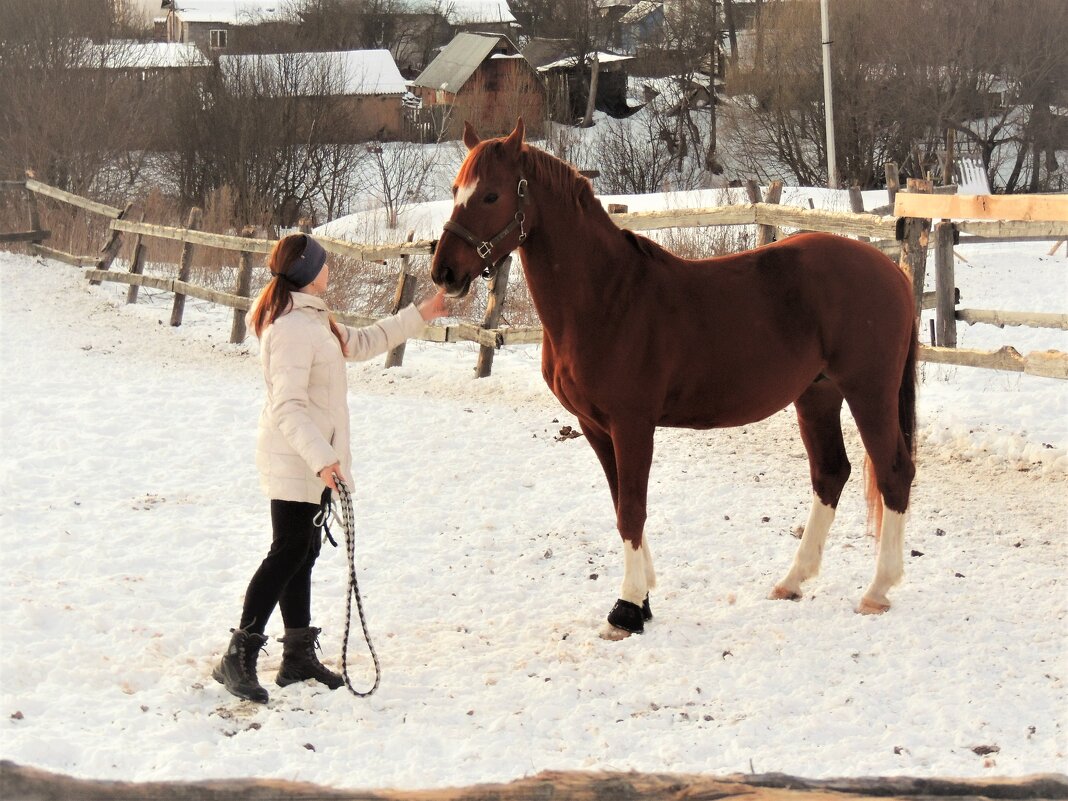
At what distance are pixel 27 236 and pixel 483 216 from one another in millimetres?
13891

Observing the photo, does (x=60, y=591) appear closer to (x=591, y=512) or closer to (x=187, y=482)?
(x=187, y=482)

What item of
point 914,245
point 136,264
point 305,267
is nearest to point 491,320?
point 914,245

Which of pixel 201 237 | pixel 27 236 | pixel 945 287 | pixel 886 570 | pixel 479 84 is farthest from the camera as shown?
pixel 479 84

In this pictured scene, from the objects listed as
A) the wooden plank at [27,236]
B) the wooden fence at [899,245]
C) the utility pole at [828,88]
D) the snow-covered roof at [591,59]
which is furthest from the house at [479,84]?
the wooden fence at [899,245]

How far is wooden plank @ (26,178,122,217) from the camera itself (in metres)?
13.9

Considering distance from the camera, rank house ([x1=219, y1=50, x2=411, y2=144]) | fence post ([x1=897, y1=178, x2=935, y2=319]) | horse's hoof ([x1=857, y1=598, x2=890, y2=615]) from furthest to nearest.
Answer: house ([x1=219, y1=50, x2=411, y2=144]) → fence post ([x1=897, y1=178, x2=935, y2=319]) → horse's hoof ([x1=857, y1=598, x2=890, y2=615])

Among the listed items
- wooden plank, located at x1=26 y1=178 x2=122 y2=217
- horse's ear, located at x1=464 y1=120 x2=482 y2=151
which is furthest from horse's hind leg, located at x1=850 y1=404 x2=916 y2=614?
wooden plank, located at x1=26 y1=178 x2=122 y2=217

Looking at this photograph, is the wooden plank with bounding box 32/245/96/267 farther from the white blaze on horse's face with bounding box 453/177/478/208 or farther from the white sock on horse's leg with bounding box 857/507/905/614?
the white sock on horse's leg with bounding box 857/507/905/614

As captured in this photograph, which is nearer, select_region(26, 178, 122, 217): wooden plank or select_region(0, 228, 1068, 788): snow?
select_region(0, 228, 1068, 788): snow

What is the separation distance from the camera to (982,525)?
493 centimetres

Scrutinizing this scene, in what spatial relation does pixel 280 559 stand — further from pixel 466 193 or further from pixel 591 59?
pixel 591 59

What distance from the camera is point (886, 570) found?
4.05m

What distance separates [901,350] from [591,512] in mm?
1845

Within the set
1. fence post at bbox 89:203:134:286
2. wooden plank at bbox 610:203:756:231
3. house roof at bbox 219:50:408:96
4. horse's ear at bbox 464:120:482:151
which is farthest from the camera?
house roof at bbox 219:50:408:96
